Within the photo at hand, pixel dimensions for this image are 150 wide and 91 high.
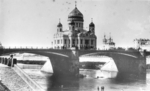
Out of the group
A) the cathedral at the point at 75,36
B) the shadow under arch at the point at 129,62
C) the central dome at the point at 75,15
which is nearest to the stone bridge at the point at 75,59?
the shadow under arch at the point at 129,62

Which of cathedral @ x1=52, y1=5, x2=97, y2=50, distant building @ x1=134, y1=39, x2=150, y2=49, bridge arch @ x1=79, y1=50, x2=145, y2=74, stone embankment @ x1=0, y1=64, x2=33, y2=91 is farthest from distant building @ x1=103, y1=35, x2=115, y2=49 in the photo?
stone embankment @ x1=0, y1=64, x2=33, y2=91

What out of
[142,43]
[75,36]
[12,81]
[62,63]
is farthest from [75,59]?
[142,43]

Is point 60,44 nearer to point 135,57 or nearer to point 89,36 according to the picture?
point 89,36

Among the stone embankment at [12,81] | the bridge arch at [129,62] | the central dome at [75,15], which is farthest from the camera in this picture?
the central dome at [75,15]

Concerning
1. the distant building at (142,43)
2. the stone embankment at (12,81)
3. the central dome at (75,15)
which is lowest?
the stone embankment at (12,81)

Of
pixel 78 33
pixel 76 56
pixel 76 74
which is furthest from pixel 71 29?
pixel 76 74

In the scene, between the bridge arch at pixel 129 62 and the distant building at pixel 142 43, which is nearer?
the bridge arch at pixel 129 62

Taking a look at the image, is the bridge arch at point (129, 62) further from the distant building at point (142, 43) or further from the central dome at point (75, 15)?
the distant building at point (142, 43)

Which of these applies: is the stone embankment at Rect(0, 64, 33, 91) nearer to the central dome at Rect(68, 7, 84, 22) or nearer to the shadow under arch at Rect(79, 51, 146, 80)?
the shadow under arch at Rect(79, 51, 146, 80)
